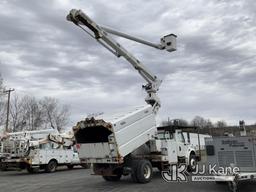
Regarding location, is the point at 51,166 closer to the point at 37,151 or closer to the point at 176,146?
the point at 37,151

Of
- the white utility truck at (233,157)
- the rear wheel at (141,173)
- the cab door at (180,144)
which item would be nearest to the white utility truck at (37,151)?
the cab door at (180,144)

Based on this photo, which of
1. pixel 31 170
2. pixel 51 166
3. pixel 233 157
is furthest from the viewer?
pixel 51 166

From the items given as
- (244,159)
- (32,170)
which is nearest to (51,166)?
(32,170)

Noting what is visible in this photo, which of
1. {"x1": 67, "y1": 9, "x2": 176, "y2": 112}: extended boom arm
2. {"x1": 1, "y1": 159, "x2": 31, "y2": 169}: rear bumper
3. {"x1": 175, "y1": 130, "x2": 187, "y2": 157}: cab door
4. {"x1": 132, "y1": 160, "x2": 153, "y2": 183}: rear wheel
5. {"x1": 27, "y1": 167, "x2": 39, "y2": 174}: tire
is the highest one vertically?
{"x1": 67, "y1": 9, "x2": 176, "y2": 112}: extended boom arm

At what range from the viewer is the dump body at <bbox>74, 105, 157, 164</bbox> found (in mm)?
14516

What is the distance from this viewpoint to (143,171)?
15320 mm

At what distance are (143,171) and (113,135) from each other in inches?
85.6

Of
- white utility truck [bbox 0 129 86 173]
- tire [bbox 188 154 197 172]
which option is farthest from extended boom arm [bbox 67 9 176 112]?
white utility truck [bbox 0 129 86 173]

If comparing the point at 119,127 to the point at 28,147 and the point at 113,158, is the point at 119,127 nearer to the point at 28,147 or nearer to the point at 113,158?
the point at 113,158

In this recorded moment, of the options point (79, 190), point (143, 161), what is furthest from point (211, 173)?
point (79, 190)

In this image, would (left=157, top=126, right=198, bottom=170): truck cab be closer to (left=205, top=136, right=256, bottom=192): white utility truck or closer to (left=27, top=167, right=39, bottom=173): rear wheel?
(left=205, top=136, right=256, bottom=192): white utility truck

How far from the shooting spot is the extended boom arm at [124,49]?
1658 cm

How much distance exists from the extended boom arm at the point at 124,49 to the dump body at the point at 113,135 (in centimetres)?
231

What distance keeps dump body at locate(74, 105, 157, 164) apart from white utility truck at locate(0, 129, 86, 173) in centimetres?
933
